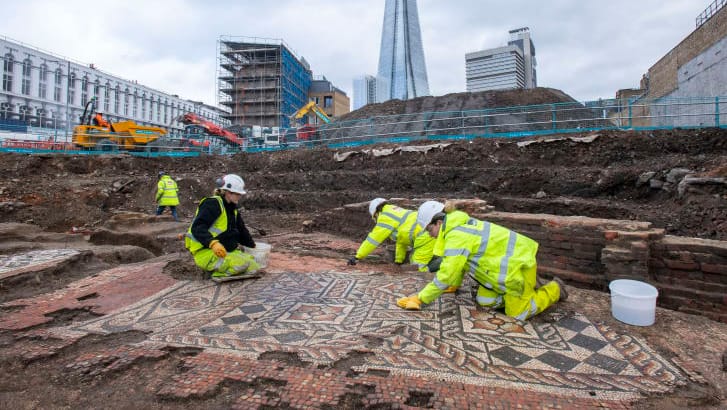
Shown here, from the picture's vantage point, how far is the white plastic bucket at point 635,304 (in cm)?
307

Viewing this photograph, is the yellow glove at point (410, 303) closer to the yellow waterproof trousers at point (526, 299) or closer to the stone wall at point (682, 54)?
the yellow waterproof trousers at point (526, 299)

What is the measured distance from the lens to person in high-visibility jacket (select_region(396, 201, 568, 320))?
3.05 m

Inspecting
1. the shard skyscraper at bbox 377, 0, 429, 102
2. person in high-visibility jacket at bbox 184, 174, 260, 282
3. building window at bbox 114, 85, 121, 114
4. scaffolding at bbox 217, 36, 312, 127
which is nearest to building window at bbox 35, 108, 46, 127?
building window at bbox 114, 85, 121, 114

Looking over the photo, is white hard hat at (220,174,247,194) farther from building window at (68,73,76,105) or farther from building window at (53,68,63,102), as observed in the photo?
building window at (68,73,76,105)

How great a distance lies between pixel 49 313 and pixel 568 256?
5626 mm

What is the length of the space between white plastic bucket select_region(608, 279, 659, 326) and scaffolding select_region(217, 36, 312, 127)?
37.1 metres

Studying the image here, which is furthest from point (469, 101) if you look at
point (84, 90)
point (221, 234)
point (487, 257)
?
point (84, 90)

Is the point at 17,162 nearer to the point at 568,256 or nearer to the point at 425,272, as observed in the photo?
the point at 425,272

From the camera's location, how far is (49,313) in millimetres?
3420

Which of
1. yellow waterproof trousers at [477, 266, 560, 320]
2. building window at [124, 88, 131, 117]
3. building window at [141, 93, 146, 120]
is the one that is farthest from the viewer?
building window at [141, 93, 146, 120]

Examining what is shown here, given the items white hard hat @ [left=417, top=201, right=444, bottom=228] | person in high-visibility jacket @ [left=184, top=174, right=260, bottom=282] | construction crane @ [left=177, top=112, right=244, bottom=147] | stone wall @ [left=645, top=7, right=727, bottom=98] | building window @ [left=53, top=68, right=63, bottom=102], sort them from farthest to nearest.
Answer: building window @ [left=53, top=68, right=63, bottom=102], construction crane @ [left=177, top=112, right=244, bottom=147], stone wall @ [left=645, top=7, right=727, bottom=98], person in high-visibility jacket @ [left=184, top=174, right=260, bottom=282], white hard hat @ [left=417, top=201, right=444, bottom=228]

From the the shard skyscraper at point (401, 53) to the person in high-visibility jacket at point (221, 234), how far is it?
115ft

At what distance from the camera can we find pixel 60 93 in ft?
138

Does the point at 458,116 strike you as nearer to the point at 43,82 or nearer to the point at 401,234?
the point at 401,234
